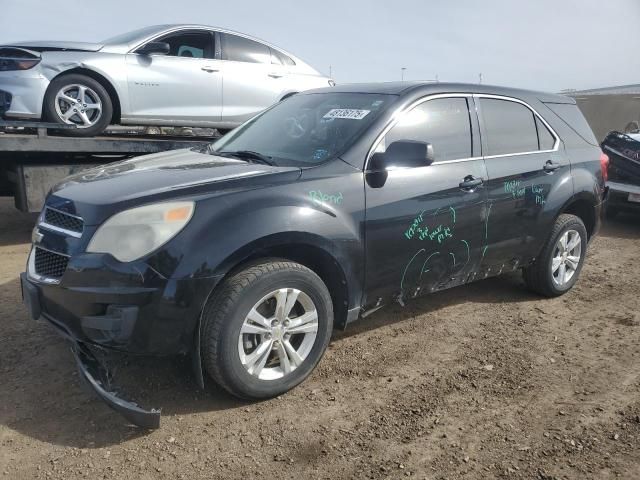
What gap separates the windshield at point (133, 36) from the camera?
20.8ft

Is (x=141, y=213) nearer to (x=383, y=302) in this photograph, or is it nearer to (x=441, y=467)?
(x=383, y=302)

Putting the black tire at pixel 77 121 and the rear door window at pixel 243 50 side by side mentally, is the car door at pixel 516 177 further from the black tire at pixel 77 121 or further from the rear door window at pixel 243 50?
the black tire at pixel 77 121

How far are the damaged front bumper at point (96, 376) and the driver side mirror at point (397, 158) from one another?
1.79m

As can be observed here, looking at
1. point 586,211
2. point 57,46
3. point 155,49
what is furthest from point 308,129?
point 57,46

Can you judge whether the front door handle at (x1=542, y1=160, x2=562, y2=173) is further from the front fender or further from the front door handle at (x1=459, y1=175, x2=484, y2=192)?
the front fender

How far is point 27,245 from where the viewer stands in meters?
6.00

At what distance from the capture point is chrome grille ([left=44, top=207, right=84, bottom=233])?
269 cm

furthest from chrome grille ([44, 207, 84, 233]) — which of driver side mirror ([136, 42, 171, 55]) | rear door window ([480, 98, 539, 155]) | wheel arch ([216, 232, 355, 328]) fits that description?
driver side mirror ([136, 42, 171, 55])

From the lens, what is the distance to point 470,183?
3.75 m

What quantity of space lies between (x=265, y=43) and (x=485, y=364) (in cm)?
550

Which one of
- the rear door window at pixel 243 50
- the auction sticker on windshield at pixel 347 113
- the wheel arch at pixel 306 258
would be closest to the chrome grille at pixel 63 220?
the wheel arch at pixel 306 258

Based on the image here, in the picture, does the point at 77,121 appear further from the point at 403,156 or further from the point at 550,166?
the point at 550,166

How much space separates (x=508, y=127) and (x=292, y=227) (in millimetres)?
2276

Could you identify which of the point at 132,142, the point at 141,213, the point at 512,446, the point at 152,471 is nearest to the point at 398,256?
the point at 512,446
